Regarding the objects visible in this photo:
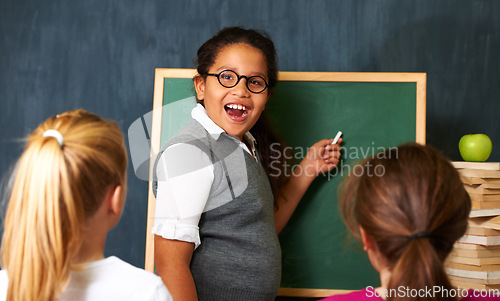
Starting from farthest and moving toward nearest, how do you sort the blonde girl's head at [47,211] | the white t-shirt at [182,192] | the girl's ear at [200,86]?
the girl's ear at [200,86] → the white t-shirt at [182,192] → the blonde girl's head at [47,211]

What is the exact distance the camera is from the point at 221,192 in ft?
4.12

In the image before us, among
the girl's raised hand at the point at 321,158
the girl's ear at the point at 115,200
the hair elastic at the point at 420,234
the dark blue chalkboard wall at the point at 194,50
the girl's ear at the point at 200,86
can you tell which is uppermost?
the dark blue chalkboard wall at the point at 194,50

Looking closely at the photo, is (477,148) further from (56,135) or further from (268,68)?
(56,135)

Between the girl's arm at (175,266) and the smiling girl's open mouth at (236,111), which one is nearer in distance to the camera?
the girl's arm at (175,266)


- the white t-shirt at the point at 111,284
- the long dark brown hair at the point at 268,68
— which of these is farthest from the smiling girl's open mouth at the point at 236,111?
the white t-shirt at the point at 111,284

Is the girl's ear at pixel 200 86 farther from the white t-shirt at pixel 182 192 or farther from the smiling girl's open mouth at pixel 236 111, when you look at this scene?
the white t-shirt at pixel 182 192

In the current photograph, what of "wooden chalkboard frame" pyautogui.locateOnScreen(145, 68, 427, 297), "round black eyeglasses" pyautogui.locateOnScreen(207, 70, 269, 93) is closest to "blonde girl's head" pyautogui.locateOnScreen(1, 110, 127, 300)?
"round black eyeglasses" pyautogui.locateOnScreen(207, 70, 269, 93)

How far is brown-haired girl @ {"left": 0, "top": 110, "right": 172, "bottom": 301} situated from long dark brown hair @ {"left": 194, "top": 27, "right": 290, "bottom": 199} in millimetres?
611

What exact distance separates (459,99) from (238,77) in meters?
1.02

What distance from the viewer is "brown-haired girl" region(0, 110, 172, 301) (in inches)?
29.5

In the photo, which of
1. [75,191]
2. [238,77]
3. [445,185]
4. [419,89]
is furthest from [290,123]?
[75,191]

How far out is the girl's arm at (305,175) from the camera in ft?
5.17

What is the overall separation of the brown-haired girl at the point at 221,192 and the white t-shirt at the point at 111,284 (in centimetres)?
33

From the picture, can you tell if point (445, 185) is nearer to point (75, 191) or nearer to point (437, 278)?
point (437, 278)
